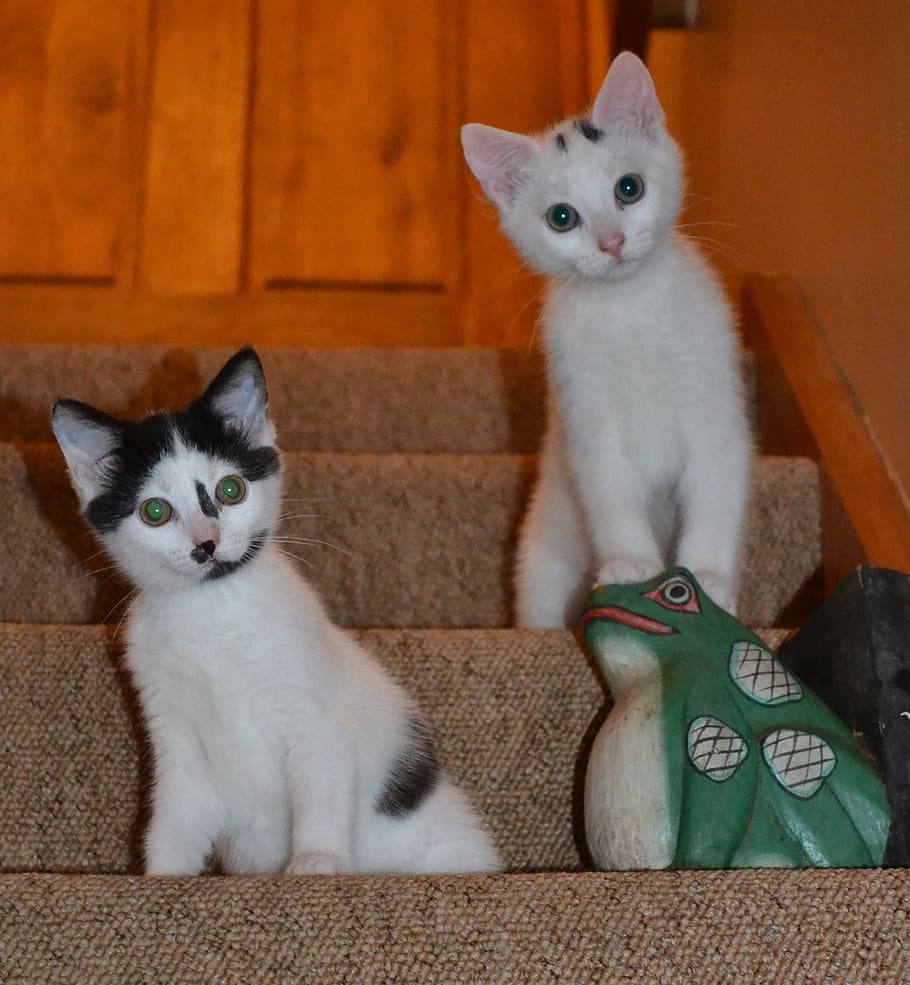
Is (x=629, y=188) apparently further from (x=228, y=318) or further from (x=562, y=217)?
(x=228, y=318)

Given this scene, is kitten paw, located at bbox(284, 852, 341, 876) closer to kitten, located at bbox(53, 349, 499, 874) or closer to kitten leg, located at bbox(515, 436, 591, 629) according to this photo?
kitten, located at bbox(53, 349, 499, 874)

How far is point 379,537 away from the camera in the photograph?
6.35 ft

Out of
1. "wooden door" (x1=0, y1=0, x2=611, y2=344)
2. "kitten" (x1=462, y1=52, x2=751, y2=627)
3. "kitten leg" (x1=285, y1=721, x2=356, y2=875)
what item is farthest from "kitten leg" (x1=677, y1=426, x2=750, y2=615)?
"wooden door" (x1=0, y1=0, x2=611, y2=344)

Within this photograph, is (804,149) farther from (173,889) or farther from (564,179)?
(173,889)

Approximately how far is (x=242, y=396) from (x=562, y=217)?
529 millimetres

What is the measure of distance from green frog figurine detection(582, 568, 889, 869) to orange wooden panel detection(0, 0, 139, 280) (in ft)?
9.36

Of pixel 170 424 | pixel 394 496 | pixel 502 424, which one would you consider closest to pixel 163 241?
pixel 502 424

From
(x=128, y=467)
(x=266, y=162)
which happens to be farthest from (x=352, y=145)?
(x=128, y=467)

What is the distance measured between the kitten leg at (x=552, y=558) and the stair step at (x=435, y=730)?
14.5 inches

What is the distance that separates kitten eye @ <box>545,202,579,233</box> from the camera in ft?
5.54

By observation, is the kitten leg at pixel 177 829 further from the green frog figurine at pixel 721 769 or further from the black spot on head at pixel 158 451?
the green frog figurine at pixel 721 769

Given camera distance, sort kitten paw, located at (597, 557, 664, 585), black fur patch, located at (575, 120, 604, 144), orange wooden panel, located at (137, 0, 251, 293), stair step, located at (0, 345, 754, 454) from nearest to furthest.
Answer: kitten paw, located at (597, 557, 664, 585), black fur patch, located at (575, 120, 604, 144), stair step, located at (0, 345, 754, 454), orange wooden panel, located at (137, 0, 251, 293)

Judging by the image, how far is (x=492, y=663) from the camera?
150cm

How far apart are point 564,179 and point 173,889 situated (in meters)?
1.09
